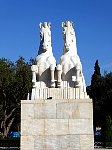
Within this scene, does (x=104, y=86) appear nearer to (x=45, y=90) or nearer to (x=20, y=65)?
(x=20, y=65)

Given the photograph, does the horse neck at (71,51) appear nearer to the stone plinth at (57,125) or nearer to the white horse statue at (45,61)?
the white horse statue at (45,61)

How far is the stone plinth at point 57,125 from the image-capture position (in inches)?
602

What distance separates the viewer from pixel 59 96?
15.8 m

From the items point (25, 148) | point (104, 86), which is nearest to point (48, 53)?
point (25, 148)

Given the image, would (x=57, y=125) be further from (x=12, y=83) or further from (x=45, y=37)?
(x=12, y=83)

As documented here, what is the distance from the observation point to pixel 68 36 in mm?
16984

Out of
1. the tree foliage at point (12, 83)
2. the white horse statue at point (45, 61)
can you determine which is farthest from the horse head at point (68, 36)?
the tree foliage at point (12, 83)

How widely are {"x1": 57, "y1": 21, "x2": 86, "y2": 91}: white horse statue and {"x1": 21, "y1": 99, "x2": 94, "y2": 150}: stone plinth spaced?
3.60ft

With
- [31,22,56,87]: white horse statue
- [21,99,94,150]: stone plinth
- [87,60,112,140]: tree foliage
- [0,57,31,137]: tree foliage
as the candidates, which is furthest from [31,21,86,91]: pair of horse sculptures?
[87,60,112,140]: tree foliage

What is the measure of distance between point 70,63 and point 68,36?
1340 mm

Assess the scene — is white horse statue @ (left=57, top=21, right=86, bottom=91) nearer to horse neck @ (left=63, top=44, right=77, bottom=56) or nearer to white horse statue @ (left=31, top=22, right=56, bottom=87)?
horse neck @ (left=63, top=44, right=77, bottom=56)

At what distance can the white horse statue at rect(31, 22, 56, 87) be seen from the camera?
16.2 meters

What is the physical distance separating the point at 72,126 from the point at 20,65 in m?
31.1

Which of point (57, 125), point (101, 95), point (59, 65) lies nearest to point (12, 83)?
point (101, 95)
